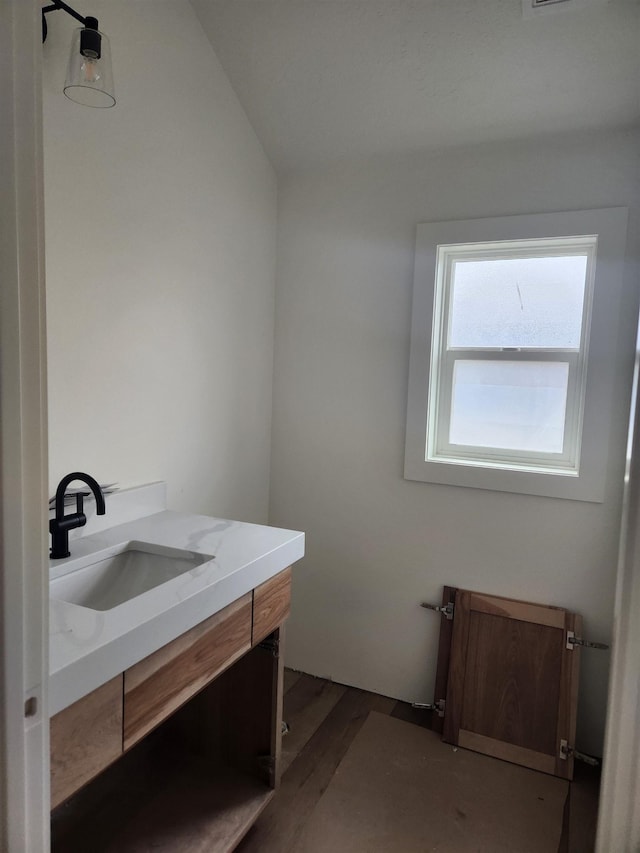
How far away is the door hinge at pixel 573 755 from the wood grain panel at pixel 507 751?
2.0 inches

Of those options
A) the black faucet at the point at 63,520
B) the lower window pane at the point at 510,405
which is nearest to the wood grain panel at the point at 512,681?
the lower window pane at the point at 510,405

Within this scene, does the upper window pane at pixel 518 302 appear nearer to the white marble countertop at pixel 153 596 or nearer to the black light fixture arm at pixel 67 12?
the white marble countertop at pixel 153 596

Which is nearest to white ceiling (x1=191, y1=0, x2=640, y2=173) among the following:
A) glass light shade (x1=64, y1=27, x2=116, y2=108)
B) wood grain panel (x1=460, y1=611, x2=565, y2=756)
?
glass light shade (x1=64, y1=27, x2=116, y2=108)

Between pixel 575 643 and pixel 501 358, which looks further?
pixel 501 358

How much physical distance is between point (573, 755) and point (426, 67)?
2.53 meters

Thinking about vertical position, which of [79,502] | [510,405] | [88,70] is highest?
[88,70]

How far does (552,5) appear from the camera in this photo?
5.32 feet

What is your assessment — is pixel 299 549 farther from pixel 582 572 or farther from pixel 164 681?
pixel 582 572

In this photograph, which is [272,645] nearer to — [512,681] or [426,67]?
[512,681]

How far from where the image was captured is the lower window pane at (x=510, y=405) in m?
2.17

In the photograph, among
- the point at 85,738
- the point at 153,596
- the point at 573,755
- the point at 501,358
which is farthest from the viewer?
the point at 501,358

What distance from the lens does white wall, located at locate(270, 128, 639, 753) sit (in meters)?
2.05

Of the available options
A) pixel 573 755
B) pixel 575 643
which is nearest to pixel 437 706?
pixel 573 755

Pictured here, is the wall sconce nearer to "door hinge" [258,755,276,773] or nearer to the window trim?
the window trim
